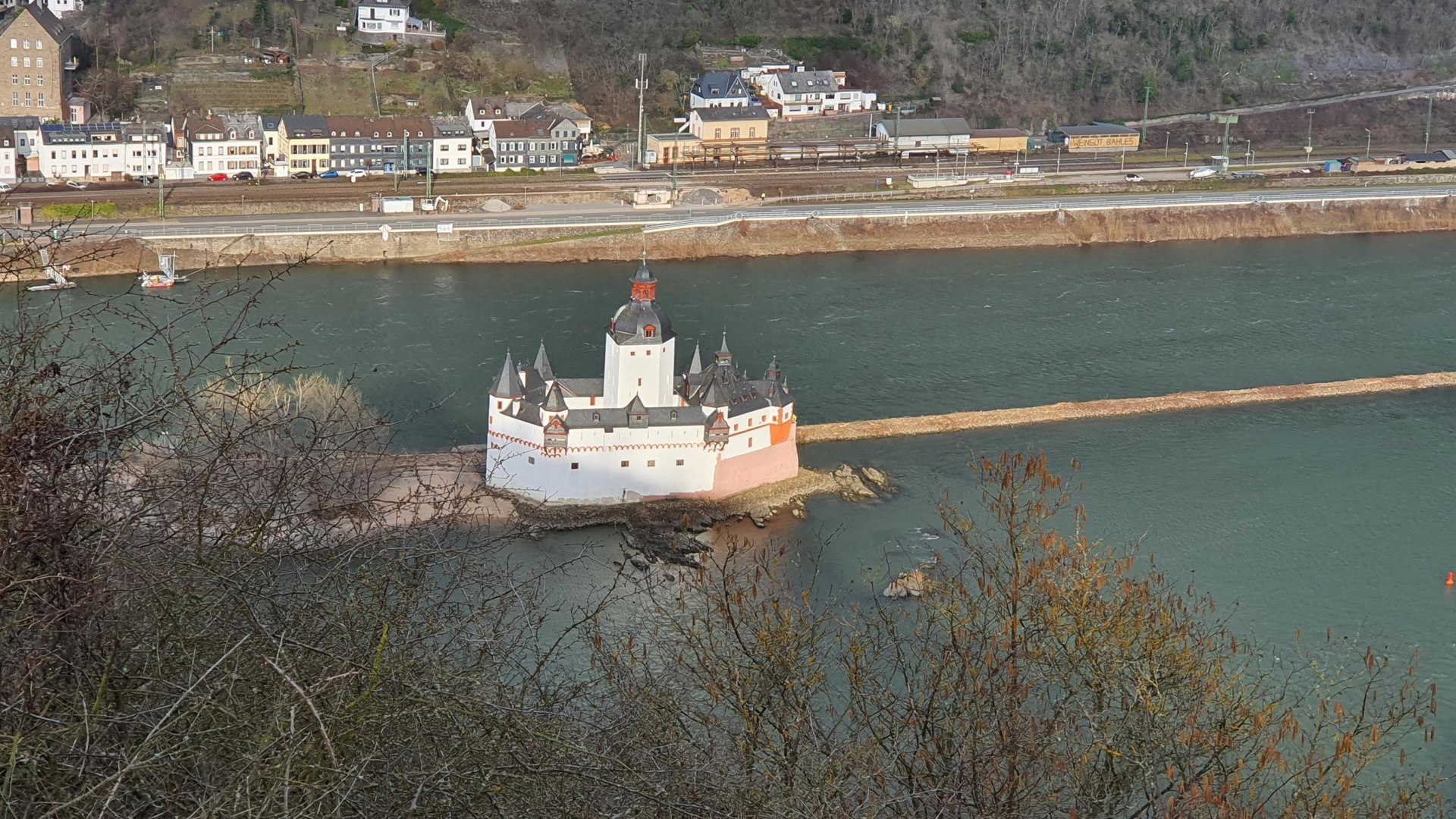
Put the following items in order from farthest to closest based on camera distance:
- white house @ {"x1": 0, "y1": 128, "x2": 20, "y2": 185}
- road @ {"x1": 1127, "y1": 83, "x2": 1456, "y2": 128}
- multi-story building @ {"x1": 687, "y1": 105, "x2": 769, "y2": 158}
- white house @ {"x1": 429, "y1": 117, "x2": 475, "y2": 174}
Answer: road @ {"x1": 1127, "y1": 83, "x2": 1456, "y2": 128}, multi-story building @ {"x1": 687, "y1": 105, "x2": 769, "y2": 158}, white house @ {"x1": 429, "y1": 117, "x2": 475, "y2": 174}, white house @ {"x1": 0, "y1": 128, "x2": 20, "y2": 185}

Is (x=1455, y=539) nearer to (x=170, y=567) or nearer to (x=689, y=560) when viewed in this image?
(x=689, y=560)

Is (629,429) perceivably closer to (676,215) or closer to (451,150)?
(676,215)

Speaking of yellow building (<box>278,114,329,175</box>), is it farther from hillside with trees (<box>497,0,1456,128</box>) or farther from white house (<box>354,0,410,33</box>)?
hillside with trees (<box>497,0,1456,128</box>)

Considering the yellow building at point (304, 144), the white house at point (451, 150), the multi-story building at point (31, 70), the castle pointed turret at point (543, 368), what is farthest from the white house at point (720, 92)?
the castle pointed turret at point (543, 368)

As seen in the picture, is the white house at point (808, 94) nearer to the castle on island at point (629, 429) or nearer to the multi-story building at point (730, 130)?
the multi-story building at point (730, 130)

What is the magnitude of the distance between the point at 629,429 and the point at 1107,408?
228 inches

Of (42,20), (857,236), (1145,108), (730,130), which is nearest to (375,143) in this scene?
(42,20)

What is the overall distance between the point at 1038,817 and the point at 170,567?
383 centimetres

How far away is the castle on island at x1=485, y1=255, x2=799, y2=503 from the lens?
13953mm

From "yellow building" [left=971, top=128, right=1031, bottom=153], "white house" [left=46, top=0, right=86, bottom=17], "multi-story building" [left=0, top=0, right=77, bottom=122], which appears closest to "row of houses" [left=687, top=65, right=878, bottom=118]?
"yellow building" [left=971, top=128, right=1031, bottom=153]

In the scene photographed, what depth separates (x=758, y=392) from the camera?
14.9 meters

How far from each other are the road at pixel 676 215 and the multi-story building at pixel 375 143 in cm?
333

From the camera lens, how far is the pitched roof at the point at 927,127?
32.3 metres

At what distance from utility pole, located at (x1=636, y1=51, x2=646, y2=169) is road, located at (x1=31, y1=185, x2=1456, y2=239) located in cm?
374
